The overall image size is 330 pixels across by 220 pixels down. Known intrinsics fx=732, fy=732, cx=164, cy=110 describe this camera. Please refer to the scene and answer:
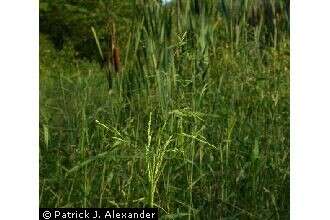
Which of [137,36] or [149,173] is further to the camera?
[137,36]

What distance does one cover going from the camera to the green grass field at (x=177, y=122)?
3.07 meters

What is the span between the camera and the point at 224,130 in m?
3.19

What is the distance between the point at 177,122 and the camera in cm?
312

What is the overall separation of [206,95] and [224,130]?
6.8 inches

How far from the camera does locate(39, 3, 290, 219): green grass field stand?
307 centimetres

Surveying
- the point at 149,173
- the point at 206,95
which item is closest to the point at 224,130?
the point at 206,95
